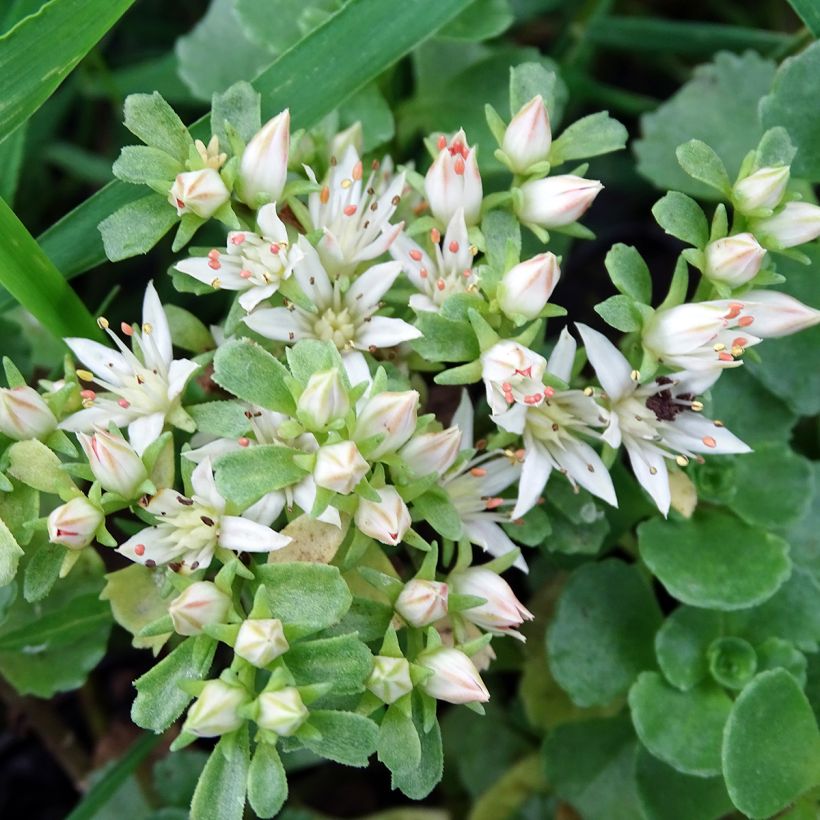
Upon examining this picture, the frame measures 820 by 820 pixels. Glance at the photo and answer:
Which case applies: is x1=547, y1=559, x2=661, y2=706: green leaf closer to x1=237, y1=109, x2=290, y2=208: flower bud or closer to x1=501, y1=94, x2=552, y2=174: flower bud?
x1=501, y1=94, x2=552, y2=174: flower bud

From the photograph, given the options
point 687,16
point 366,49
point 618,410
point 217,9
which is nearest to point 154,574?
point 618,410

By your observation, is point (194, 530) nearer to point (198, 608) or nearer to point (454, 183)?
point (198, 608)

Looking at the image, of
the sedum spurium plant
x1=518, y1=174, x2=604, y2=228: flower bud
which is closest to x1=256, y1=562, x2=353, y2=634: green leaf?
the sedum spurium plant

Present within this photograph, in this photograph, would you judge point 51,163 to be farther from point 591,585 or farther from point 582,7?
point 591,585

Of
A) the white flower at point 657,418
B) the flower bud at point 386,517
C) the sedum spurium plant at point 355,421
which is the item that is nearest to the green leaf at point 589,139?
the sedum spurium plant at point 355,421

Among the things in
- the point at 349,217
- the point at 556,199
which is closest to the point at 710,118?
the point at 556,199
